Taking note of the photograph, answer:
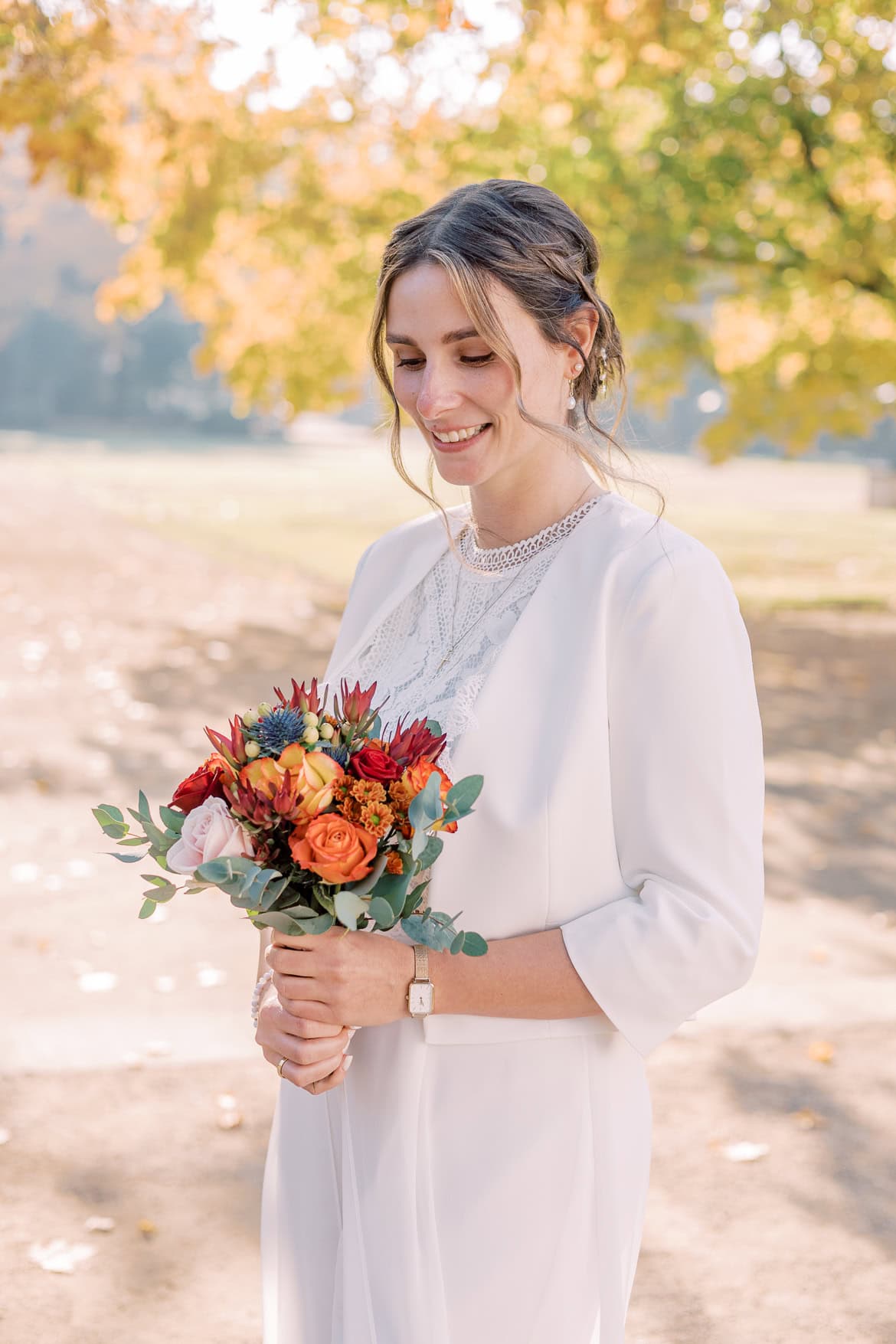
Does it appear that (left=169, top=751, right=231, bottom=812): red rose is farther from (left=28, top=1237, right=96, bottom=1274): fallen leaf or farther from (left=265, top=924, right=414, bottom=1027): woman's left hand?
(left=28, top=1237, right=96, bottom=1274): fallen leaf

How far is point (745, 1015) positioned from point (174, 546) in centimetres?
1731

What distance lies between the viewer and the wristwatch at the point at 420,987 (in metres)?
1.95

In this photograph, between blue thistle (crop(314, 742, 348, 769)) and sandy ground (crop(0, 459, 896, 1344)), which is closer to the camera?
Answer: blue thistle (crop(314, 742, 348, 769))

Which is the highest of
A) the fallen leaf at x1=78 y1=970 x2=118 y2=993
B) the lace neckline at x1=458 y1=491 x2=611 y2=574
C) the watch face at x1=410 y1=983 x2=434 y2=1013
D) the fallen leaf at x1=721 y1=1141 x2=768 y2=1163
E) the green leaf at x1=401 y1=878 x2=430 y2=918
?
the lace neckline at x1=458 y1=491 x2=611 y2=574

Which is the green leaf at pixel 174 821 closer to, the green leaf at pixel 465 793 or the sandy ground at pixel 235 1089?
the green leaf at pixel 465 793

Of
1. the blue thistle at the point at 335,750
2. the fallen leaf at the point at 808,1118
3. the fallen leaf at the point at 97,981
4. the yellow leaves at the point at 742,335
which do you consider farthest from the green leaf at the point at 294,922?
the yellow leaves at the point at 742,335

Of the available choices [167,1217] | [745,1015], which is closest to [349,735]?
[167,1217]

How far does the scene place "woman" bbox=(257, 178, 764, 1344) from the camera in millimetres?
1905

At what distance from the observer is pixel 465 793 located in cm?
176

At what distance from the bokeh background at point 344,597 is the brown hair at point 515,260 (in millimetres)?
234

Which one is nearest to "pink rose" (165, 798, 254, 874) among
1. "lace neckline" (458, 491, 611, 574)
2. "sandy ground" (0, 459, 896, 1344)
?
"lace neckline" (458, 491, 611, 574)

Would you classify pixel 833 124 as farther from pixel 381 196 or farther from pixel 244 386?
pixel 244 386

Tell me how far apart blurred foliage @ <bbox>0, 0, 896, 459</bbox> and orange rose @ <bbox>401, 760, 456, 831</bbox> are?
367 inches

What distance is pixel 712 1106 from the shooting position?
4723 mm
